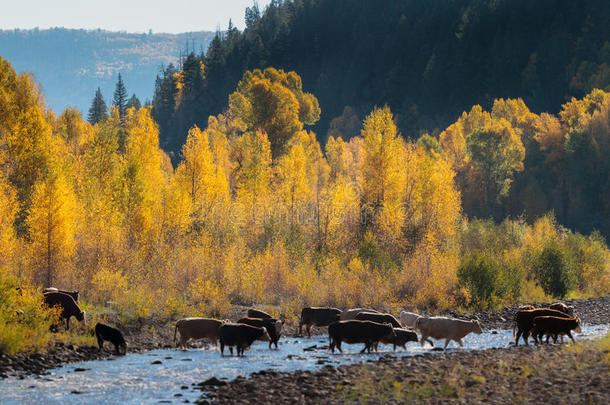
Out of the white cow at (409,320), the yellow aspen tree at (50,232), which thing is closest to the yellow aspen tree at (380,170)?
the white cow at (409,320)

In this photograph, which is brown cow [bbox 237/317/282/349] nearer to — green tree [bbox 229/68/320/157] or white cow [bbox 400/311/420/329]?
white cow [bbox 400/311/420/329]

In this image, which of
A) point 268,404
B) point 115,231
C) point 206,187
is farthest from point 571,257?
point 268,404

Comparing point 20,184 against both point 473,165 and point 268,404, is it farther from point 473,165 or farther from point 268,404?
point 473,165

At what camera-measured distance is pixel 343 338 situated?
73.4 feet

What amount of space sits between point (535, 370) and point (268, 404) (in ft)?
27.0

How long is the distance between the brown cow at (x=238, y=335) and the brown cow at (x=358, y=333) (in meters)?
2.72

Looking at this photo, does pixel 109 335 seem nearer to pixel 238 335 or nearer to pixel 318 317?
pixel 238 335

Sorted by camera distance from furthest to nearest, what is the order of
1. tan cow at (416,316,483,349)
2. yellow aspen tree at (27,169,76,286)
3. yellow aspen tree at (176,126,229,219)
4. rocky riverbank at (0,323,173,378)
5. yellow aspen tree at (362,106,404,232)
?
yellow aspen tree at (176,126,229,219)
yellow aspen tree at (362,106,404,232)
yellow aspen tree at (27,169,76,286)
tan cow at (416,316,483,349)
rocky riverbank at (0,323,173,378)

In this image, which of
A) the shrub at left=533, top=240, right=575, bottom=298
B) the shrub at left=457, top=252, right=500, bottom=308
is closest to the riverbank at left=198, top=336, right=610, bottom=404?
the shrub at left=457, top=252, right=500, bottom=308

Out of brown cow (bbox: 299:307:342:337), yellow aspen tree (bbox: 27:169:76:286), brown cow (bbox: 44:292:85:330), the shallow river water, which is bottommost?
the shallow river water

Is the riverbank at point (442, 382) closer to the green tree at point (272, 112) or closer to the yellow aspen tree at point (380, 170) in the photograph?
the yellow aspen tree at point (380, 170)

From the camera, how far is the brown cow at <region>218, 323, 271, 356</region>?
22094 mm

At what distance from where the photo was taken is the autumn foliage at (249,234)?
33.8 metres

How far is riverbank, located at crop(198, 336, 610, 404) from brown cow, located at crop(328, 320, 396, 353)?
7.12 ft
